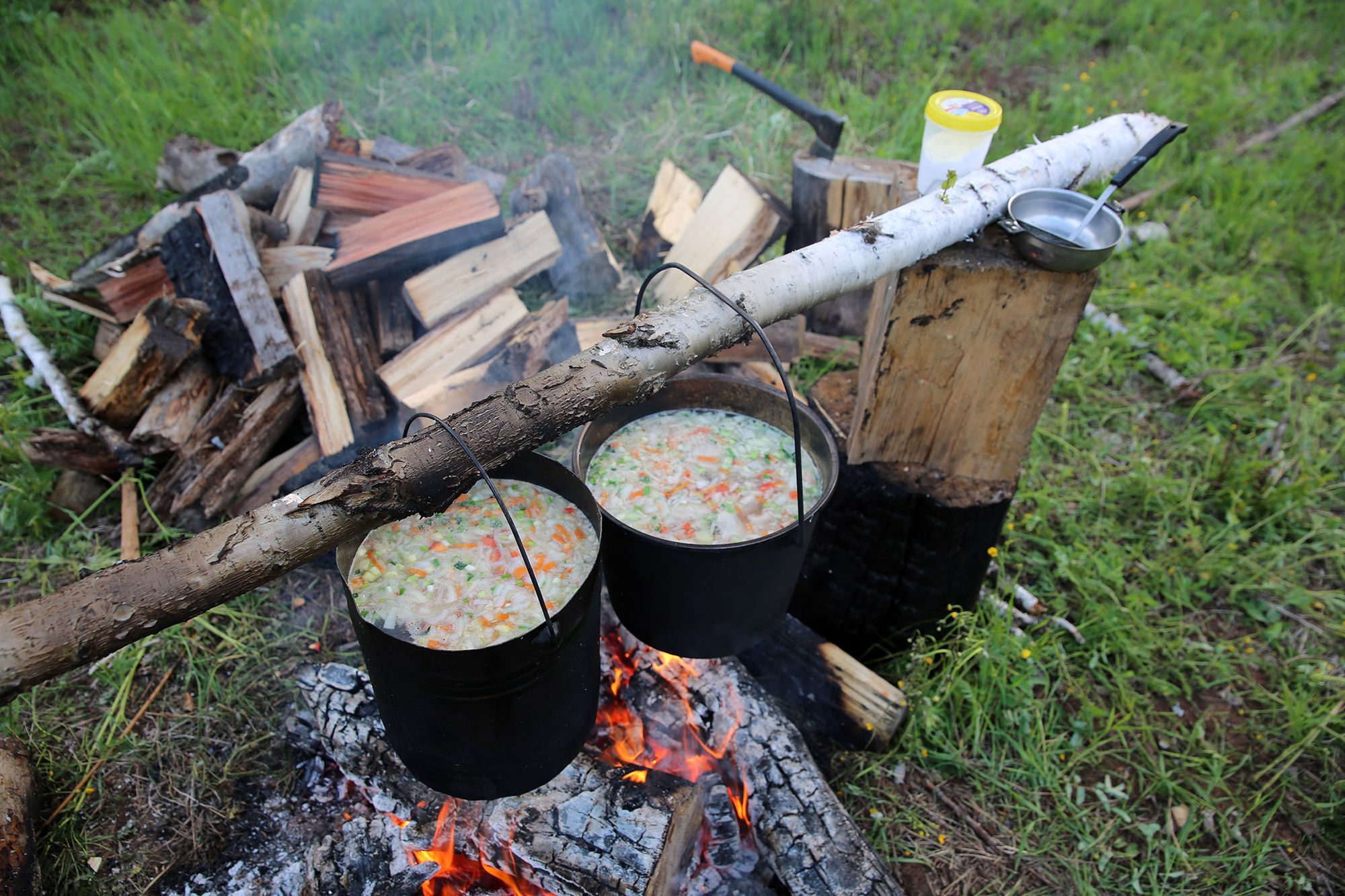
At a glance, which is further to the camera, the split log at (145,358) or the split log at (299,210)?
the split log at (299,210)

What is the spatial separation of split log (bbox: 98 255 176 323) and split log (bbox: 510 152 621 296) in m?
2.15

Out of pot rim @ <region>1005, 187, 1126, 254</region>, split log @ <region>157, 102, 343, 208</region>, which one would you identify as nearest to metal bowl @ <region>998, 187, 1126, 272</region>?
pot rim @ <region>1005, 187, 1126, 254</region>

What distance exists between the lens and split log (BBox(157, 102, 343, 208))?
5062mm

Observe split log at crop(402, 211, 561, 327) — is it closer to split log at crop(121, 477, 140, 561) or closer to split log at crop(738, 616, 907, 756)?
split log at crop(121, 477, 140, 561)

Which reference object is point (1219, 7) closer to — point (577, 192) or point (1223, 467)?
point (1223, 467)

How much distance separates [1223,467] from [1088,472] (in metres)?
0.71

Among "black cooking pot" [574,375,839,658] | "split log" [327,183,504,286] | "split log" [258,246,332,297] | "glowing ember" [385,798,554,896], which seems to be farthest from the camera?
"split log" [258,246,332,297]

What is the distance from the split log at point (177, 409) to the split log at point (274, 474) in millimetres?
394

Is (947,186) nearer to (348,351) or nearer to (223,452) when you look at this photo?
(348,351)

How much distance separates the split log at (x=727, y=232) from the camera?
475 centimetres

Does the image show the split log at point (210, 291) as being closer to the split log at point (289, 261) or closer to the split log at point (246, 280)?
the split log at point (246, 280)

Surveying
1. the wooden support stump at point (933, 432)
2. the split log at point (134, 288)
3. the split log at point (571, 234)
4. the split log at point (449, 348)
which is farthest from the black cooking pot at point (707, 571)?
the split log at point (134, 288)

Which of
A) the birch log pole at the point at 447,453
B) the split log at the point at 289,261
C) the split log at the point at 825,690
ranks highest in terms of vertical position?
the birch log pole at the point at 447,453

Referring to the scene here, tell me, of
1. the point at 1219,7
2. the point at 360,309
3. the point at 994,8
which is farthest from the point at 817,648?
the point at 1219,7
